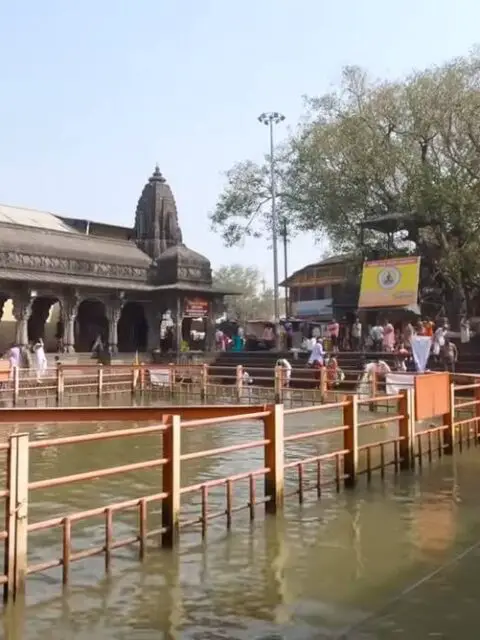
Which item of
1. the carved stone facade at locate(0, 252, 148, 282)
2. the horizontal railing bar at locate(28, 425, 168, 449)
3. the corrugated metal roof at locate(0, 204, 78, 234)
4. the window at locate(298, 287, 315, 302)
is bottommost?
the horizontal railing bar at locate(28, 425, 168, 449)

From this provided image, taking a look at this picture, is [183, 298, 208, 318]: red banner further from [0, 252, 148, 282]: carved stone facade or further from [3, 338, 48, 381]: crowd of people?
[3, 338, 48, 381]: crowd of people

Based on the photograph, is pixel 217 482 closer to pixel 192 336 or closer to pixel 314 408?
pixel 314 408

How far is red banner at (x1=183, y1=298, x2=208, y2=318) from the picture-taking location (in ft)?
116

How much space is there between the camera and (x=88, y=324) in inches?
1430

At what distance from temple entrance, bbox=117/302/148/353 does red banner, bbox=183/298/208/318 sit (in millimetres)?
3127

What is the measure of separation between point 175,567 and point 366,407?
10.6m

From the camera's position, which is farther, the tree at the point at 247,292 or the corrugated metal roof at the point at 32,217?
the tree at the point at 247,292

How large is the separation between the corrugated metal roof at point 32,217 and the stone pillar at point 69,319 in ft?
22.8

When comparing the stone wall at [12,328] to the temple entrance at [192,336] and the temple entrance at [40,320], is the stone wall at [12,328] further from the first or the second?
the temple entrance at [192,336]

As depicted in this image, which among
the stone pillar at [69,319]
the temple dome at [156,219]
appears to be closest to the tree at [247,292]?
the temple dome at [156,219]

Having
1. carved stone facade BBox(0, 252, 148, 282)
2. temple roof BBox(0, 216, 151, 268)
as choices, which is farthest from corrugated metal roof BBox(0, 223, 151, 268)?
carved stone facade BBox(0, 252, 148, 282)

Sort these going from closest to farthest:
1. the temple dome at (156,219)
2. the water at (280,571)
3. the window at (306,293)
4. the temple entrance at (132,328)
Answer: the water at (280,571) < the temple entrance at (132,328) < the temple dome at (156,219) < the window at (306,293)

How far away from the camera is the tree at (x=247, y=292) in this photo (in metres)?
77.7

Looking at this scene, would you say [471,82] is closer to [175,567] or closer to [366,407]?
[366,407]
